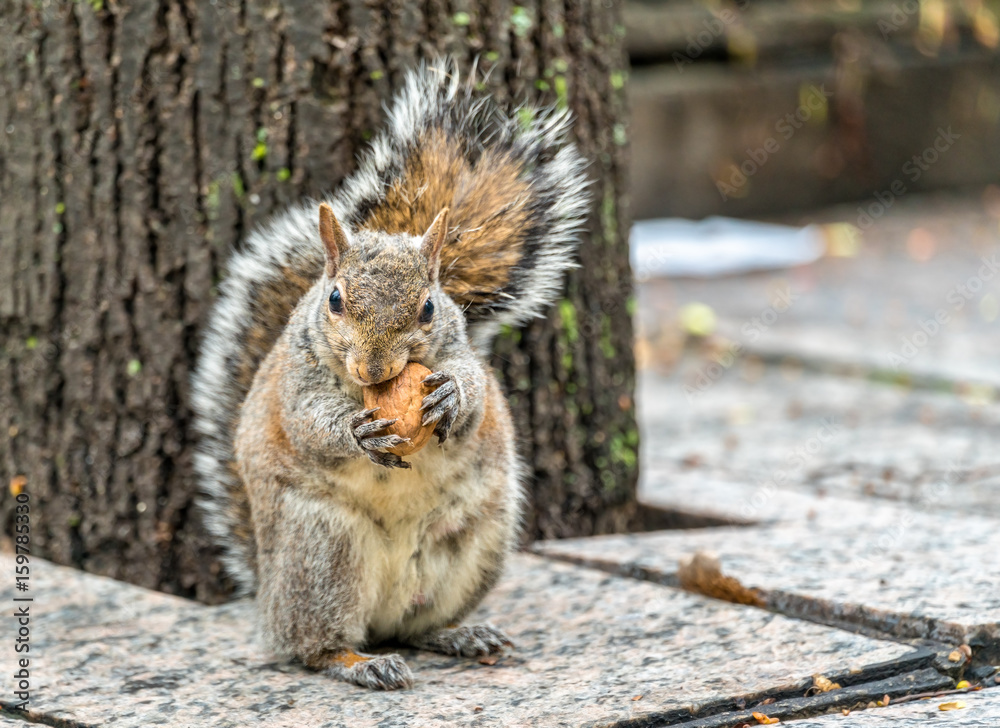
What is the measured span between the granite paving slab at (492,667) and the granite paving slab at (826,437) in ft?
2.80

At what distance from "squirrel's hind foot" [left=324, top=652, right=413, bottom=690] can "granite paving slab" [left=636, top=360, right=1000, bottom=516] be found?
1.20 m

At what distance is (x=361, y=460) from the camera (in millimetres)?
2076

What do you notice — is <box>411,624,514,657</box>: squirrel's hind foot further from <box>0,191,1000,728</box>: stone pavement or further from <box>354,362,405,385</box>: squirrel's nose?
<box>354,362,405,385</box>: squirrel's nose

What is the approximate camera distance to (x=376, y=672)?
6.97 ft

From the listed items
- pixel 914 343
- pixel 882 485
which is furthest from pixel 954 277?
pixel 882 485

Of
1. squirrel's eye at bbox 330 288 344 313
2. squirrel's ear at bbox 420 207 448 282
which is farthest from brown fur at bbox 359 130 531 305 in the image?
squirrel's eye at bbox 330 288 344 313

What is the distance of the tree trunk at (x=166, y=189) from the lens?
2.58 m

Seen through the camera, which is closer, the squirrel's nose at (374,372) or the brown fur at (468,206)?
the squirrel's nose at (374,372)

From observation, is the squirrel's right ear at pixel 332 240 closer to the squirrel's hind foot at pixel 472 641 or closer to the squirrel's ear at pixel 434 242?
the squirrel's ear at pixel 434 242

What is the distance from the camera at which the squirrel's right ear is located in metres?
2.11

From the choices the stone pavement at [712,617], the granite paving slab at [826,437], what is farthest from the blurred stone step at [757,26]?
the stone pavement at [712,617]

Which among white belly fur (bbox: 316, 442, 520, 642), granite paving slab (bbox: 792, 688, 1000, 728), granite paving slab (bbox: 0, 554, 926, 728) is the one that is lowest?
granite paving slab (bbox: 792, 688, 1000, 728)

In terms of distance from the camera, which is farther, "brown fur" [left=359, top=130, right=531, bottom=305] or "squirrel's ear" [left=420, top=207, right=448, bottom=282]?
"brown fur" [left=359, top=130, right=531, bottom=305]

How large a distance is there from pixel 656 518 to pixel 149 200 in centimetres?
138
